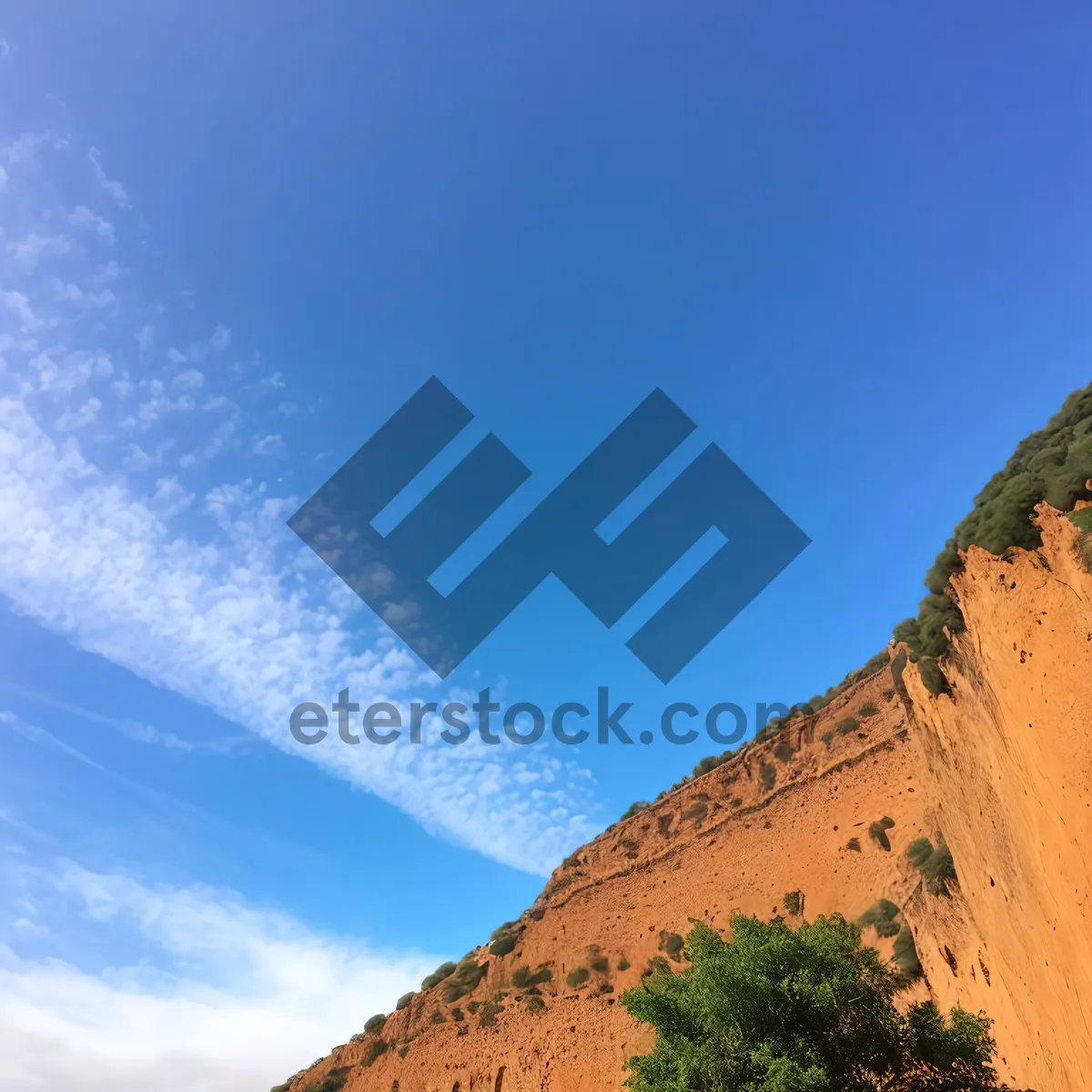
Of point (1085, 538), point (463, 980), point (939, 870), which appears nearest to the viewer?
point (1085, 538)

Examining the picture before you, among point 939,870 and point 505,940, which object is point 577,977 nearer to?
point 505,940

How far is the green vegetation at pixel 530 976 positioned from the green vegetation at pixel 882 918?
1625 centimetres

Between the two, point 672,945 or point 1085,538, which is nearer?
point 1085,538

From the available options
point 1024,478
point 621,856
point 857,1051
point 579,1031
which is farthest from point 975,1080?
point 621,856

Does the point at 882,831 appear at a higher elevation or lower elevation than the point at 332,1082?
higher

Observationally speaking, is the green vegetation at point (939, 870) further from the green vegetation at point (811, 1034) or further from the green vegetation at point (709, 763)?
the green vegetation at point (709, 763)

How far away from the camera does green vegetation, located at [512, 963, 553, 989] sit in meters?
33.2

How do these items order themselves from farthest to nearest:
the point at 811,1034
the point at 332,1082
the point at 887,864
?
the point at 332,1082
the point at 887,864
the point at 811,1034

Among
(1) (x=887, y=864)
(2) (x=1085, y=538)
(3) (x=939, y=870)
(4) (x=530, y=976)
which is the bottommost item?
(3) (x=939, y=870)

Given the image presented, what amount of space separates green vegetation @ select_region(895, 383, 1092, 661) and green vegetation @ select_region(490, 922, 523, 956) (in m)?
27.7

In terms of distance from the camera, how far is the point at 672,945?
30.2 metres

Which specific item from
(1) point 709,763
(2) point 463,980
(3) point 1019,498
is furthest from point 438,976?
(3) point 1019,498

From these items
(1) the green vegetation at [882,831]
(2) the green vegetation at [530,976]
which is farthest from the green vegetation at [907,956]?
(2) the green vegetation at [530,976]

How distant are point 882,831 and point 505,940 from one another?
21.2 m
